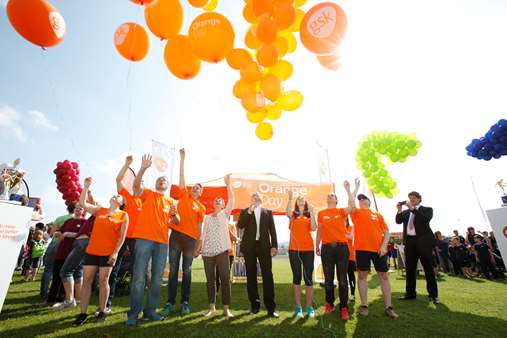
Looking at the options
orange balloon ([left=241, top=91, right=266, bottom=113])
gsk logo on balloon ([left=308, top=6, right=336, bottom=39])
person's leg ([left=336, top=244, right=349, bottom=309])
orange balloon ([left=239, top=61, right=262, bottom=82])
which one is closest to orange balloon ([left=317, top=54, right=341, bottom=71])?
gsk logo on balloon ([left=308, top=6, right=336, bottom=39])

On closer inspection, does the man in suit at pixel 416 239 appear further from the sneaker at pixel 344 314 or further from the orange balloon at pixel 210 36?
the orange balloon at pixel 210 36

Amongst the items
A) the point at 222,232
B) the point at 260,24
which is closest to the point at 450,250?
the point at 222,232

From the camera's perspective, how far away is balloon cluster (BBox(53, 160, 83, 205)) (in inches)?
193

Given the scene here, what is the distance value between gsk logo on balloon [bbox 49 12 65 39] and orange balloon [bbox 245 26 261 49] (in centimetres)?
254

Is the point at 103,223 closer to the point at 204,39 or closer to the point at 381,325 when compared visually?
the point at 204,39

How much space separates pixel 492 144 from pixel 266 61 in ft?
12.1

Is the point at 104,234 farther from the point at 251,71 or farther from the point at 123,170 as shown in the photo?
the point at 251,71

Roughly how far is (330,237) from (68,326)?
3304 millimetres

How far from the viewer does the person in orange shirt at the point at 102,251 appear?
3.15m

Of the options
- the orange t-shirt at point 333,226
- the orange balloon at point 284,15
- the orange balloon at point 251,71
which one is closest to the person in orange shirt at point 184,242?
the orange balloon at point 251,71

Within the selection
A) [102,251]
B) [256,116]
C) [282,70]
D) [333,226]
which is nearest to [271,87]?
[282,70]

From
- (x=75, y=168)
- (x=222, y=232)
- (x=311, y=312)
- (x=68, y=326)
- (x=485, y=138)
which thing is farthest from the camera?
(x=75, y=168)

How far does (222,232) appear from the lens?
3.81m

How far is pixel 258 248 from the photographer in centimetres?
379
